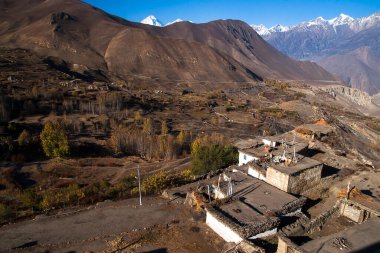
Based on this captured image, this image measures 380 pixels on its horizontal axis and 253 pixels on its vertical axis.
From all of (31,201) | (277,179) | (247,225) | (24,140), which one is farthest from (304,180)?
(24,140)

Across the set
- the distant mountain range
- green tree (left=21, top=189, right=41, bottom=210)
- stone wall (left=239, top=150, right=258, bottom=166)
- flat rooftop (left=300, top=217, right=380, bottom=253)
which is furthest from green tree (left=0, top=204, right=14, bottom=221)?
Answer: the distant mountain range

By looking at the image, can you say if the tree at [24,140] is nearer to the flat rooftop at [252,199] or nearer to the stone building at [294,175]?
the flat rooftop at [252,199]

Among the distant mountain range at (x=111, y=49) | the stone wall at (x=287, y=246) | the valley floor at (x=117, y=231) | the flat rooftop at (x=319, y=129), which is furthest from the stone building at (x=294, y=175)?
the distant mountain range at (x=111, y=49)

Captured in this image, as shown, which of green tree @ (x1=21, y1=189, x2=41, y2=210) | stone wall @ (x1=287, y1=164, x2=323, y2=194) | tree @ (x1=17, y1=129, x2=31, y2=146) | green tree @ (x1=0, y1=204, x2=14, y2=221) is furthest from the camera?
tree @ (x1=17, y1=129, x2=31, y2=146)

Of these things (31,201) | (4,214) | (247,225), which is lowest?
(31,201)

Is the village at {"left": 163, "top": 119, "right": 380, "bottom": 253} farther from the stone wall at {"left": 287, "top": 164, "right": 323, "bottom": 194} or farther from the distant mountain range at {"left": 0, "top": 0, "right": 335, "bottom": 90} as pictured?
the distant mountain range at {"left": 0, "top": 0, "right": 335, "bottom": 90}

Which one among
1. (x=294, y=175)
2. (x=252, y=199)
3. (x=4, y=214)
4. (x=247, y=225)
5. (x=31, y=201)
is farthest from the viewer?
(x=31, y=201)

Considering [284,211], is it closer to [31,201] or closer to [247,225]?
[247,225]
